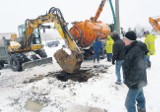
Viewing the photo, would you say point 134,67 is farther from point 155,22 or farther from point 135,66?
point 155,22

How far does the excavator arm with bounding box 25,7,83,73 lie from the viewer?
926cm

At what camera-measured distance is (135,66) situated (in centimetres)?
424

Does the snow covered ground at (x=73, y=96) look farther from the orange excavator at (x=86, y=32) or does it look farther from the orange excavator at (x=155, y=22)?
the orange excavator at (x=155, y=22)

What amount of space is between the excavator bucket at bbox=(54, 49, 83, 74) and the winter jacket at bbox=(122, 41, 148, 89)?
4.96m

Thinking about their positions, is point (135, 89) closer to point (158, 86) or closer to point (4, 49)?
point (158, 86)

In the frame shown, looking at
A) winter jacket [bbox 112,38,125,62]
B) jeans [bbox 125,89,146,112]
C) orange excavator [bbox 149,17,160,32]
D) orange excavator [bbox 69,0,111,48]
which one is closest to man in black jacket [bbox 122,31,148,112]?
jeans [bbox 125,89,146,112]

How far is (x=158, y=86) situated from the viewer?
7004mm

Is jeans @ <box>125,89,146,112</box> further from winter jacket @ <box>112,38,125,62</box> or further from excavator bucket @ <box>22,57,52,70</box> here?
excavator bucket @ <box>22,57,52,70</box>

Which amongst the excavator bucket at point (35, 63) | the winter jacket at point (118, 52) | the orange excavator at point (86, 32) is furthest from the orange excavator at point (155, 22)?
the winter jacket at point (118, 52)

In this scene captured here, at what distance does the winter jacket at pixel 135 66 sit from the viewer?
4.24m

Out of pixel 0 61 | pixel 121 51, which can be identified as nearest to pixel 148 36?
pixel 121 51

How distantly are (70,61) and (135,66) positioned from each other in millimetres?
5248

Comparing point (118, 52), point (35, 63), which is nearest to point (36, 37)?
point (35, 63)

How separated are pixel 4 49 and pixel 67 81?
715 cm
